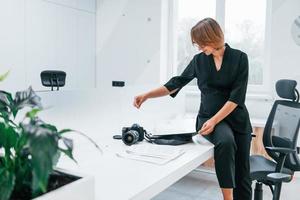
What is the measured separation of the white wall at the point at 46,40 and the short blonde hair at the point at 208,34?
86.5 inches

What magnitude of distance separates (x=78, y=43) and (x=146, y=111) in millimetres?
2139

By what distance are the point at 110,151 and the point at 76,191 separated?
0.88 m

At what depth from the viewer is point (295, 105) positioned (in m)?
2.29

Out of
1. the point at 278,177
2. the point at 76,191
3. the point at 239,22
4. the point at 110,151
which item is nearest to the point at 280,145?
the point at 278,177

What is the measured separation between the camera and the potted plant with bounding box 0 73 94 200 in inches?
22.0

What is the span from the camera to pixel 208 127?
1692 mm

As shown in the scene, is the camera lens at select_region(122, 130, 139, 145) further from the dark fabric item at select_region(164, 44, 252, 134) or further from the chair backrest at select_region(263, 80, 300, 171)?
the chair backrest at select_region(263, 80, 300, 171)

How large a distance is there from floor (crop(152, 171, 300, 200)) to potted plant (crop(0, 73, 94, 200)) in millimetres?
2229

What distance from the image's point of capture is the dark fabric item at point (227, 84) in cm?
169

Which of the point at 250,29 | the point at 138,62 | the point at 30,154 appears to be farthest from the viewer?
the point at 138,62

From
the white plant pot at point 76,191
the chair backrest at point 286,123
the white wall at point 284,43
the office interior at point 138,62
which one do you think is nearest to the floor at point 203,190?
the office interior at point 138,62

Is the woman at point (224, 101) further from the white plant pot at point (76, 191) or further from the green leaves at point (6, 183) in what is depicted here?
the green leaves at point (6, 183)

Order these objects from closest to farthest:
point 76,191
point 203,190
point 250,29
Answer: point 76,191 < point 203,190 < point 250,29

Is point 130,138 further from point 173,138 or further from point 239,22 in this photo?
point 239,22
